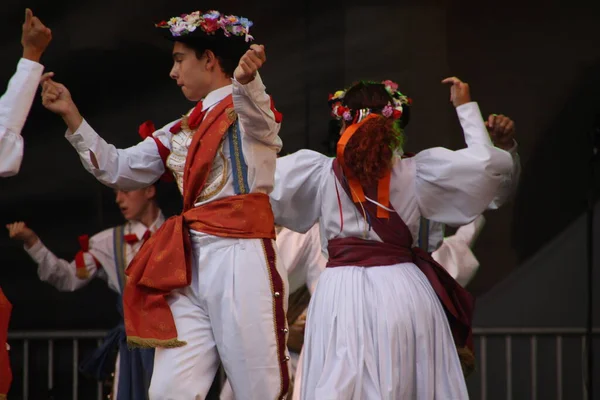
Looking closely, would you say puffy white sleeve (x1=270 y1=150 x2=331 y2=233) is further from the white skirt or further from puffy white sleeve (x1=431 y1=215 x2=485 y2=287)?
puffy white sleeve (x1=431 y1=215 x2=485 y2=287)

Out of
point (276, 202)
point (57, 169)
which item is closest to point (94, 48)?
point (57, 169)

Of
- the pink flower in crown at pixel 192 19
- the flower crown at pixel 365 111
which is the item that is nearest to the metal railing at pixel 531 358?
the flower crown at pixel 365 111

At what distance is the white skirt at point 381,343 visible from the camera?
4.61m

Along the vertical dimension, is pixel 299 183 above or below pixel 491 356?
above

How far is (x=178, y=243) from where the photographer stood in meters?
4.55

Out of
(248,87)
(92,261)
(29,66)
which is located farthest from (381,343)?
(92,261)

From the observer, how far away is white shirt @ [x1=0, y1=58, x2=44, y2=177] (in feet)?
14.8

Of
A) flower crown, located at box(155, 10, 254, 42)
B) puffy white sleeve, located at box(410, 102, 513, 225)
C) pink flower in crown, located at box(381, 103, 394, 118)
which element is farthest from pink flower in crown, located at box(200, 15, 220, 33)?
puffy white sleeve, located at box(410, 102, 513, 225)

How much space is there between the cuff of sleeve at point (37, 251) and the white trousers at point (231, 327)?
2.23m

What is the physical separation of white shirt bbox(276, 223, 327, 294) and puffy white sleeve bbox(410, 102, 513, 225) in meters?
1.24

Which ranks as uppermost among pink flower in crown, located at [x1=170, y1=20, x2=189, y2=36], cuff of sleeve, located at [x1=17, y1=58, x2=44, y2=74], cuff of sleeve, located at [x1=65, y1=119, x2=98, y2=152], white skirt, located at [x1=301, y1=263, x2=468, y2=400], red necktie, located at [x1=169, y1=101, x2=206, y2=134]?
pink flower in crown, located at [x1=170, y1=20, x2=189, y2=36]

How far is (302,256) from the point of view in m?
6.05

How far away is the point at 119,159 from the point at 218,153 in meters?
0.41

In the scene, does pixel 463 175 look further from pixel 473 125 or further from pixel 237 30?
pixel 237 30
